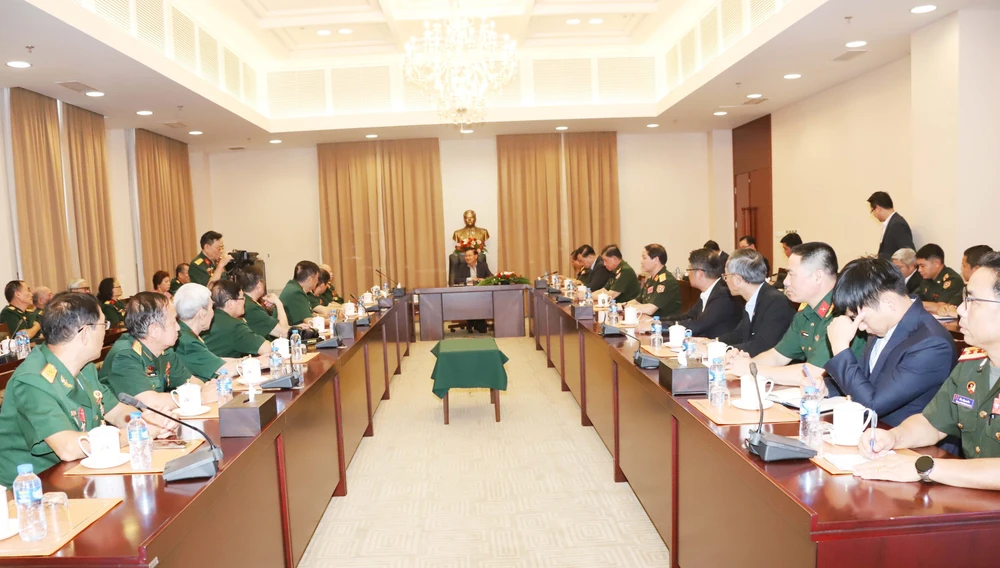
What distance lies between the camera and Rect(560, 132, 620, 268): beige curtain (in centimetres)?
1053

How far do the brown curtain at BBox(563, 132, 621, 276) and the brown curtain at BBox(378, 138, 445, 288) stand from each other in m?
2.07

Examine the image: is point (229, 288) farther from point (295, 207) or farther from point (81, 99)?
point (295, 207)

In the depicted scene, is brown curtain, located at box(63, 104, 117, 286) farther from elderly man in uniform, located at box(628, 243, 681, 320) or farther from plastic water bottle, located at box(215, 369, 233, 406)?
elderly man in uniform, located at box(628, 243, 681, 320)

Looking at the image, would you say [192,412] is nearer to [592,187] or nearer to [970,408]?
[970,408]

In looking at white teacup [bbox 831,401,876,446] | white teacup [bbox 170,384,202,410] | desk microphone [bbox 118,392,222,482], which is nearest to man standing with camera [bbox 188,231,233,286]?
white teacup [bbox 170,384,202,410]

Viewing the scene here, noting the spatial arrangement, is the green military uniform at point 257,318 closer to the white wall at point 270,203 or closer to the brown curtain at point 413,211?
the brown curtain at point 413,211

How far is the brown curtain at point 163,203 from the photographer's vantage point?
332 inches

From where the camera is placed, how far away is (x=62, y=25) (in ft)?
14.5

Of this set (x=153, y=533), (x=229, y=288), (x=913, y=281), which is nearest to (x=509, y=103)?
(x=913, y=281)

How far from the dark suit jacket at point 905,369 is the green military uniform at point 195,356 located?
265 cm

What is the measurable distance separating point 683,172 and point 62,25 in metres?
8.69

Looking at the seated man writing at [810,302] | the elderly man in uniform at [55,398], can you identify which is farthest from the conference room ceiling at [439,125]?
the elderly man in uniform at [55,398]

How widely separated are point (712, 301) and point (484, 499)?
187 cm

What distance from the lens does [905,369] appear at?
2002 mm
